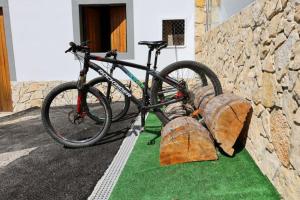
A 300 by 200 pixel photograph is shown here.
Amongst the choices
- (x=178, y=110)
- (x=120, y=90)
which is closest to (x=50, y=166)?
(x=120, y=90)

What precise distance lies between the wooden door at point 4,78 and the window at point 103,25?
6.91 feet

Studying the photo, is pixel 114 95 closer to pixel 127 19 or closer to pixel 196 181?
pixel 127 19

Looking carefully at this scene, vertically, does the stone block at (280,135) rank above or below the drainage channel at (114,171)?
above

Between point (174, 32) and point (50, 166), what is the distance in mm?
5163

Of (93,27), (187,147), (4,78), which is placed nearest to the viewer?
(187,147)

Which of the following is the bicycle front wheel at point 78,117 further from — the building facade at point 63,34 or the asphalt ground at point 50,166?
the building facade at point 63,34

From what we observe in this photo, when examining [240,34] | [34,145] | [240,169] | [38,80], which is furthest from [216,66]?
[38,80]

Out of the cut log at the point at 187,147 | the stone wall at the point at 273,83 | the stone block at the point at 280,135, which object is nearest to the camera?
the stone wall at the point at 273,83

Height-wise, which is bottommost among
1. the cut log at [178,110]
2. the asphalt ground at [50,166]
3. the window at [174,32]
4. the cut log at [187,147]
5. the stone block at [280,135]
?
the asphalt ground at [50,166]

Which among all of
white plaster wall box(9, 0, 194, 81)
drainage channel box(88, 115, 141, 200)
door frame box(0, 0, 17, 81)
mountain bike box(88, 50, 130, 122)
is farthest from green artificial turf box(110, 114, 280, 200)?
door frame box(0, 0, 17, 81)

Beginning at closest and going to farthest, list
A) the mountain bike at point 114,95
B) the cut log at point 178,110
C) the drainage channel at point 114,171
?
the drainage channel at point 114,171 → the cut log at point 178,110 → the mountain bike at point 114,95

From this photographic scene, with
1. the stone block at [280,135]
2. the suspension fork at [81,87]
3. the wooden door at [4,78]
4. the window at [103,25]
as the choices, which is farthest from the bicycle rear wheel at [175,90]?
the wooden door at [4,78]

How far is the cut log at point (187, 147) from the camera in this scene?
318cm

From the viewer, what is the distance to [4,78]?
8383 mm
